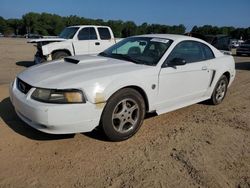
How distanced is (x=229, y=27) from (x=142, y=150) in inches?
3806

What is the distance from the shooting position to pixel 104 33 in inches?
488

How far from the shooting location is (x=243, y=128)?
4.79m

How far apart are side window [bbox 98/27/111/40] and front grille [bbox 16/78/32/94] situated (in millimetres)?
8408

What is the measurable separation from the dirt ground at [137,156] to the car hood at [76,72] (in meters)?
0.86

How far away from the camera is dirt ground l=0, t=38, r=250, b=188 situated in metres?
3.10

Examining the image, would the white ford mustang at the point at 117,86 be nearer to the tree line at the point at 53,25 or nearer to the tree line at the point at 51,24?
the tree line at the point at 53,25

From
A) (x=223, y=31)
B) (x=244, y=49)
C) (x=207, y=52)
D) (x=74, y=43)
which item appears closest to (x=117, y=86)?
(x=207, y=52)

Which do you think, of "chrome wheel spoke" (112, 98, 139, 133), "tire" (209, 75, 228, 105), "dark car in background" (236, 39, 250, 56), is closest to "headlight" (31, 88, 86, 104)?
"chrome wheel spoke" (112, 98, 139, 133)

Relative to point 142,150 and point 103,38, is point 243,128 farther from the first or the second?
point 103,38

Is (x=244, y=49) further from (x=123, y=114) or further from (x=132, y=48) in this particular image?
(x=123, y=114)

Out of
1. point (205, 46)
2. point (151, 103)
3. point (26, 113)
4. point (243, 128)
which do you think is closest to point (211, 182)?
point (151, 103)

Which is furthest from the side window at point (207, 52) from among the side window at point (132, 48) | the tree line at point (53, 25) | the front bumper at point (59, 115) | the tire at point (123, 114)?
the tree line at point (53, 25)

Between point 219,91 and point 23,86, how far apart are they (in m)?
3.99

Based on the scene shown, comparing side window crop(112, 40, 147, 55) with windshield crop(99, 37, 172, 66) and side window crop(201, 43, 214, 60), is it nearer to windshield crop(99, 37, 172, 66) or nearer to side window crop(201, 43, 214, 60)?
windshield crop(99, 37, 172, 66)
